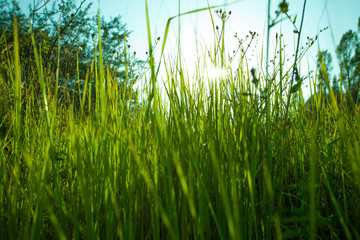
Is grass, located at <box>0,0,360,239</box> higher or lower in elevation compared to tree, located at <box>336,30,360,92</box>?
lower

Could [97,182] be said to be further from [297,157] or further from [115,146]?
[297,157]

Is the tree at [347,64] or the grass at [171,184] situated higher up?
the tree at [347,64]

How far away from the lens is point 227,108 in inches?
43.1

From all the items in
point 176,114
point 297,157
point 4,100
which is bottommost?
point 297,157

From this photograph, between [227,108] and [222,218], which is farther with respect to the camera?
[227,108]

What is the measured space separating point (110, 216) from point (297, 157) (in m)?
0.97

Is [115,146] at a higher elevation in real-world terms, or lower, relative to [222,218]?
higher

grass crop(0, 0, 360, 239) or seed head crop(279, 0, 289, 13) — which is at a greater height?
seed head crop(279, 0, 289, 13)

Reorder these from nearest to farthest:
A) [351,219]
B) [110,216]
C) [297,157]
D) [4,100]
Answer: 1. [110,216]
2. [351,219]
3. [297,157]
4. [4,100]

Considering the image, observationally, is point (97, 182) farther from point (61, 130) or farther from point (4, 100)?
point (4, 100)

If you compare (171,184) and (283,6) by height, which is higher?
(283,6)

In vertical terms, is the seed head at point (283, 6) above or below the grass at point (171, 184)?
above

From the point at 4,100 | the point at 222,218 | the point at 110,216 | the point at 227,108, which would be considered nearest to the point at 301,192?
the point at 222,218

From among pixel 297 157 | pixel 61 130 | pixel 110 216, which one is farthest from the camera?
pixel 61 130
